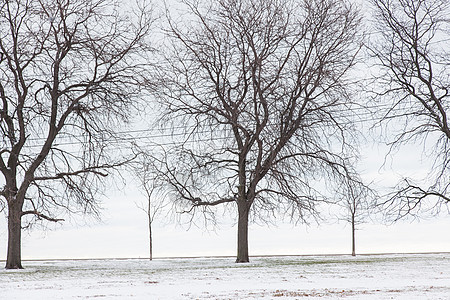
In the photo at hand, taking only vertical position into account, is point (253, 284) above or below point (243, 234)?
below

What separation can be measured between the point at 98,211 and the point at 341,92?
11099mm

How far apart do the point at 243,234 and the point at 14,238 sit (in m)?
9.63

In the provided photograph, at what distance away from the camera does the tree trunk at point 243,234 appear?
26.0 metres

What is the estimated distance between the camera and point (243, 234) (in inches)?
1041

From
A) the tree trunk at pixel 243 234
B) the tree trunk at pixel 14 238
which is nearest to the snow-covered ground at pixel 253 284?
the tree trunk at pixel 14 238

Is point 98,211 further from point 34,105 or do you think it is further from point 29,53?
point 29,53

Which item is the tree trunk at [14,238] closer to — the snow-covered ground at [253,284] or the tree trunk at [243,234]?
the snow-covered ground at [253,284]

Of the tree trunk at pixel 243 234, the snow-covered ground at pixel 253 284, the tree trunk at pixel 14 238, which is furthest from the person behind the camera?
the tree trunk at pixel 243 234

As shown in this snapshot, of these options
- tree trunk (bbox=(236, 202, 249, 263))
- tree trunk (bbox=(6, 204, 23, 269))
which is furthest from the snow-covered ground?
tree trunk (bbox=(236, 202, 249, 263))

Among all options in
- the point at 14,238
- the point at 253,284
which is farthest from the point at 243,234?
the point at 253,284

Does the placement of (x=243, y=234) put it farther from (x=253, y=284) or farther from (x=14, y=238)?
(x=253, y=284)

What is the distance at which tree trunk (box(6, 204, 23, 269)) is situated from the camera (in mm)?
25266

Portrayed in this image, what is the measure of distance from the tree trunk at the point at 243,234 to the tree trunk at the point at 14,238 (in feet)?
30.0

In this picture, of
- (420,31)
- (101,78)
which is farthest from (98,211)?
(420,31)
